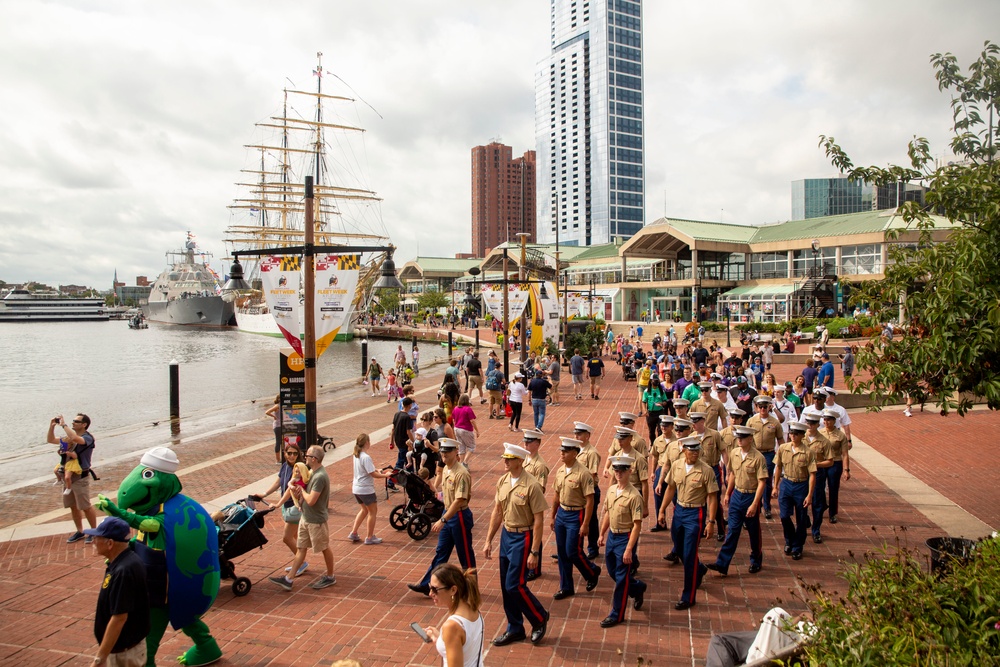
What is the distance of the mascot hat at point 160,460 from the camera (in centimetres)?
546

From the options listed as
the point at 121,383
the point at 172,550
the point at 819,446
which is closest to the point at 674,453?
the point at 819,446

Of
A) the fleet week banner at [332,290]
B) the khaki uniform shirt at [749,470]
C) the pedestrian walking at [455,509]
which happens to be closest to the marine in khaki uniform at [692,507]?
the khaki uniform shirt at [749,470]

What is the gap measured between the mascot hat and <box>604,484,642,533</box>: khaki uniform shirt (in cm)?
380

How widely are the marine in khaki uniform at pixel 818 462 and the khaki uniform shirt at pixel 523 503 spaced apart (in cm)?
378

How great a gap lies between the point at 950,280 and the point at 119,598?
22.9ft

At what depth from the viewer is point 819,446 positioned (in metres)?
7.87

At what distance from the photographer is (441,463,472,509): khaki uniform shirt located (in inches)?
254

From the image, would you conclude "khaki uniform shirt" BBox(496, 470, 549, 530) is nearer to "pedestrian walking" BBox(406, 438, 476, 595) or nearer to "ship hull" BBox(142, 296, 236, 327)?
"pedestrian walking" BBox(406, 438, 476, 595)

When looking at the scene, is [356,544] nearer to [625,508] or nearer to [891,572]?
[625,508]

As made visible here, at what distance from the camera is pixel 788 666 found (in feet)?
11.8

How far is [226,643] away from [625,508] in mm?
3802

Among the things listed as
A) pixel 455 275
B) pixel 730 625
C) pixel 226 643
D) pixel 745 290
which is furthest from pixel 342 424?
pixel 455 275

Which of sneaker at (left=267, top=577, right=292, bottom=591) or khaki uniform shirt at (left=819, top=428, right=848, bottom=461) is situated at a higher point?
khaki uniform shirt at (left=819, top=428, right=848, bottom=461)

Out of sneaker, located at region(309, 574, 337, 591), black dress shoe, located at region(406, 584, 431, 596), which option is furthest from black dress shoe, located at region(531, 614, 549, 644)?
sneaker, located at region(309, 574, 337, 591)
